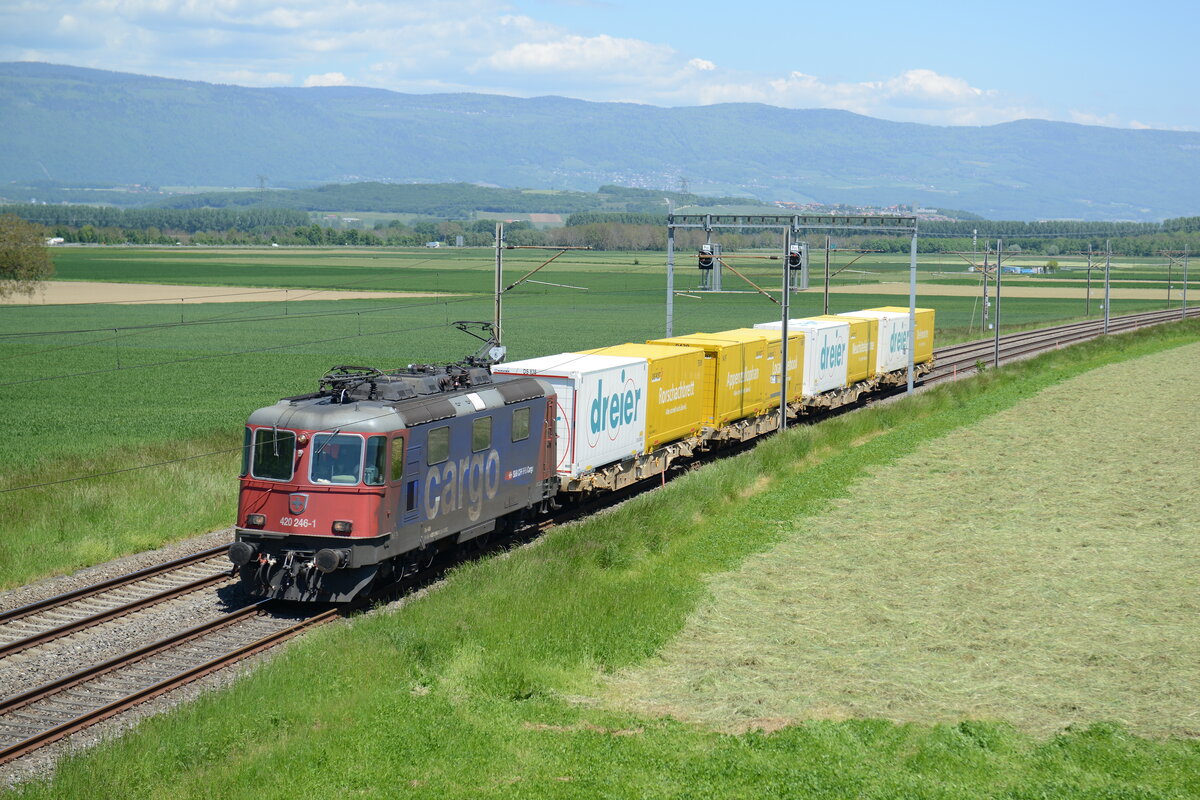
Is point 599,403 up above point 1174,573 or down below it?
above

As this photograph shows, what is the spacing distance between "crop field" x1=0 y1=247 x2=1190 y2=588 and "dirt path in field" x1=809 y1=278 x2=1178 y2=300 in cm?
413

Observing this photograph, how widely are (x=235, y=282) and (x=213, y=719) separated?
113 metres

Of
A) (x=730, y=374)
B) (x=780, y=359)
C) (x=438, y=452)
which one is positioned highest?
(x=780, y=359)

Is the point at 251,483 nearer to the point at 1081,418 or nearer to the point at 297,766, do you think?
the point at 297,766

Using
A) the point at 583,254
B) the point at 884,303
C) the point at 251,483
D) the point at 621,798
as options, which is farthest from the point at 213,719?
the point at 583,254

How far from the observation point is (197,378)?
52594 millimetres

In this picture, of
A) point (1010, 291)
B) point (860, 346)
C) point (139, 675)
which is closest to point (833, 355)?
point (860, 346)

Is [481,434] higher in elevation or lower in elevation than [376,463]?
higher

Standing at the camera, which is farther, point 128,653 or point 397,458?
point 397,458

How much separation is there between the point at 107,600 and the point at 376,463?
220 inches

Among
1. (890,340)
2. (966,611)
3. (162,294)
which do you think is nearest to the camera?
(966,611)

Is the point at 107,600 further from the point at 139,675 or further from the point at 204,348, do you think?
the point at 204,348

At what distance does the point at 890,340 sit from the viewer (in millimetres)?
49469

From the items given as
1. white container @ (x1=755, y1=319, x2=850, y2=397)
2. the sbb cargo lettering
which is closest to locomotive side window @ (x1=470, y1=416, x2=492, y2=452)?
the sbb cargo lettering
